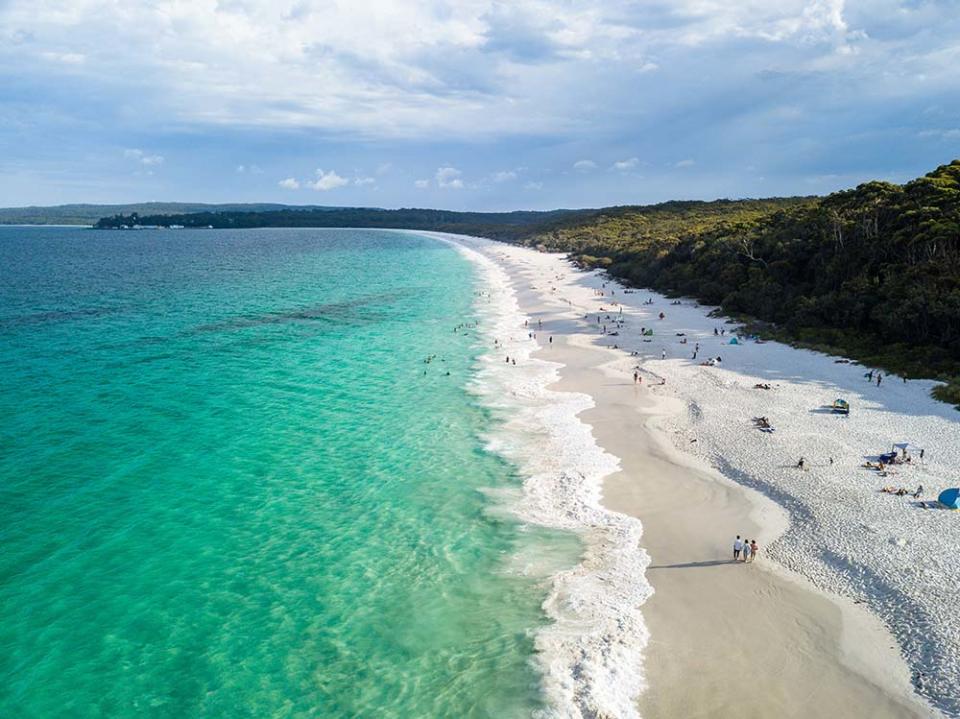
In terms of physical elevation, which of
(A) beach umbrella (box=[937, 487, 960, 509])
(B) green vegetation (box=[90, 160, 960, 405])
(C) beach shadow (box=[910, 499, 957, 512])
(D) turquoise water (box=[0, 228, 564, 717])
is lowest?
(D) turquoise water (box=[0, 228, 564, 717])

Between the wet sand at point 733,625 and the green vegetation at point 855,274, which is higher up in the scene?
the green vegetation at point 855,274

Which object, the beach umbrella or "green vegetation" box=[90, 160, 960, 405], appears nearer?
the beach umbrella

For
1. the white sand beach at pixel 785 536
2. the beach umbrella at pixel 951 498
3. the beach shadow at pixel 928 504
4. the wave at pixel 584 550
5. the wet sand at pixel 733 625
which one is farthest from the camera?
the beach shadow at pixel 928 504

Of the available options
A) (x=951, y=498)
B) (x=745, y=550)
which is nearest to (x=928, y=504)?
(x=951, y=498)

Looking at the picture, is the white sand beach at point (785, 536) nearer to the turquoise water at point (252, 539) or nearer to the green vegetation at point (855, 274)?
the green vegetation at point (855, 274)

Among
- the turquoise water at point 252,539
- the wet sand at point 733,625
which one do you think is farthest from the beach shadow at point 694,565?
the turquoise water at point 252,539

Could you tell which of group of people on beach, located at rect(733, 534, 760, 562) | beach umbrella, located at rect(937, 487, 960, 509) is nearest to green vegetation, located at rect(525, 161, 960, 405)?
beach umbrella, located at rect(937, 487, 960, 509)

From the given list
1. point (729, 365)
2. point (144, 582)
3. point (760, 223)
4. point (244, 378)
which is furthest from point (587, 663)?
point (760, 223)

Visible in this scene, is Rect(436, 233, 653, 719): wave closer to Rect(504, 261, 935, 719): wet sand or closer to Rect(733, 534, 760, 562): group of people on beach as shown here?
Rect(504, 261, 935, 719): wet sand
